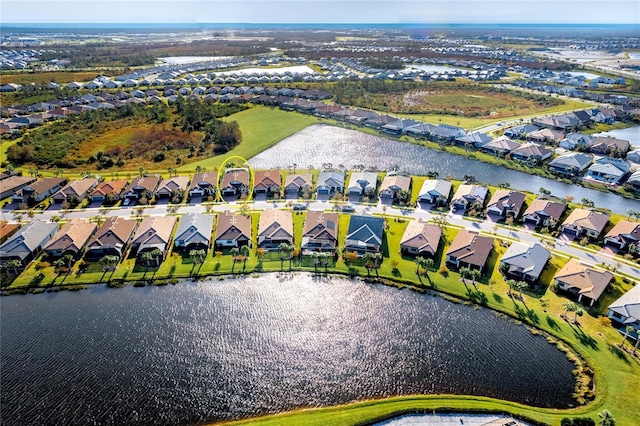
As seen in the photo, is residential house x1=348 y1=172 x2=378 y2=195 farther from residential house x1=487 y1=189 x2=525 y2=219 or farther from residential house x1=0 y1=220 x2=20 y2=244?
residential house x1=0 y1=220 x2=20 y2=244

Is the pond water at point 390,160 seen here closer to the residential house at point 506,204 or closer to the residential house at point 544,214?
the residential house at point 506,204

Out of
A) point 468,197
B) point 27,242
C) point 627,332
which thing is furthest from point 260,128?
point 627,332

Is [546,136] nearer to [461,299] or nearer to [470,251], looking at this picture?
[470,251]

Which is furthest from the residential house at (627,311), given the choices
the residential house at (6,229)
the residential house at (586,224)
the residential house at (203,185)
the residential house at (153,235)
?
the residential house at (6,229)

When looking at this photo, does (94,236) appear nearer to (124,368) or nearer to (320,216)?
(124,368)

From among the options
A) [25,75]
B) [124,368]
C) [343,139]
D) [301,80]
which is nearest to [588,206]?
[343,139]

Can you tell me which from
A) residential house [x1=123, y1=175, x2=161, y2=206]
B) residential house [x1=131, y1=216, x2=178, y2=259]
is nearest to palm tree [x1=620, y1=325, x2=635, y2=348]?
residential house [x1=131, y1=216, x2=178, y2=259]
